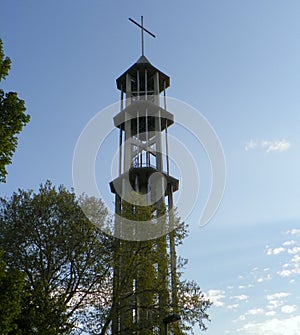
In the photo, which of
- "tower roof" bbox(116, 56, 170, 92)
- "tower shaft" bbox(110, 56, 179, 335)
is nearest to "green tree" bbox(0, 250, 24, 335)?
"tower shaft" bbox(110, 56, 179, 335)

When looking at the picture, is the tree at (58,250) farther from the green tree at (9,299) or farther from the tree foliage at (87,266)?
the green tree at (9,299)

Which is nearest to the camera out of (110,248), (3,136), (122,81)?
(3,136)

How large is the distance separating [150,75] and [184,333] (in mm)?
26305

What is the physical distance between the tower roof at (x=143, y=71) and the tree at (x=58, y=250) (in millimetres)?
20766

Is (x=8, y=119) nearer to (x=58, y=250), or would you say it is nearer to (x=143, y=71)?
(x=58, y=250)

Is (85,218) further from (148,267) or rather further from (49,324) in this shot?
(49,324)

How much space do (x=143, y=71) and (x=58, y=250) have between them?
23.5 m

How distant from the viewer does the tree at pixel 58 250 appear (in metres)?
22.0

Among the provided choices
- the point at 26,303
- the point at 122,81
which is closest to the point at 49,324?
the point at 26,303

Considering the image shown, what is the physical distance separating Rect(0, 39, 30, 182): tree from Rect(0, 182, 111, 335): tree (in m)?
6.91

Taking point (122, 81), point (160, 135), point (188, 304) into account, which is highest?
point (122, 81)

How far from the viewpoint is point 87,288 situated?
22.1m

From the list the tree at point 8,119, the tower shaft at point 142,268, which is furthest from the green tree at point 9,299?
the tower shaft at point 142,268

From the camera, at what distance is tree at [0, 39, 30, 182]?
53.7ft
